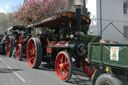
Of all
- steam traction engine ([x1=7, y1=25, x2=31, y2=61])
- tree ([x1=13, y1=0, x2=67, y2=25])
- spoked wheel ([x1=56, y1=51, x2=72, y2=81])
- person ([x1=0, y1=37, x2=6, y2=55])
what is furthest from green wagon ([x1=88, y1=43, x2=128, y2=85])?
tree ([x1=13, y1=0, x2=67, y2=25])

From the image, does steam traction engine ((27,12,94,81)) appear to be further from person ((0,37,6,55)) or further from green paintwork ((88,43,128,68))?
person ((0,37,6,55))

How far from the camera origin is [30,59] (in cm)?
811

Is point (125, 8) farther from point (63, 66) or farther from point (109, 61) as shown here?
point (109, 61)

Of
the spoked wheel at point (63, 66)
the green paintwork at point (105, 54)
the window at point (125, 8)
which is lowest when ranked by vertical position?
the spoked wheel at point (63, 66)

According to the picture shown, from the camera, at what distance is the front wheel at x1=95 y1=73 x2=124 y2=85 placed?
10.9 feet

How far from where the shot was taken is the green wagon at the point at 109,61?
327 cm

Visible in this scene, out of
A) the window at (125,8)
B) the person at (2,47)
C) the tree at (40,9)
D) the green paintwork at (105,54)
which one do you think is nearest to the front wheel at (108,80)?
the green paintwork at (105,54)

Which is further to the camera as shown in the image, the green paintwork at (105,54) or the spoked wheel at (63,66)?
the spoked wheel at (63,66)

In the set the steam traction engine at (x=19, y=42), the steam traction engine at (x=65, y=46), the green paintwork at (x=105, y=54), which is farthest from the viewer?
the steam traction engine at (x=19, y=42)

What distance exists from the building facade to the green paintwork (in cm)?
1115

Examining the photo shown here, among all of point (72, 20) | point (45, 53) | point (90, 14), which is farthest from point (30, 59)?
point (90, 14)

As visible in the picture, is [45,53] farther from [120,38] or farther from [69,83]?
[120,38]

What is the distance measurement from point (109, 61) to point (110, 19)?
1262cm

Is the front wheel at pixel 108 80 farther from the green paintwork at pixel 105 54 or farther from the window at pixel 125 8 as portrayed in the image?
the window at pixel 125 8
